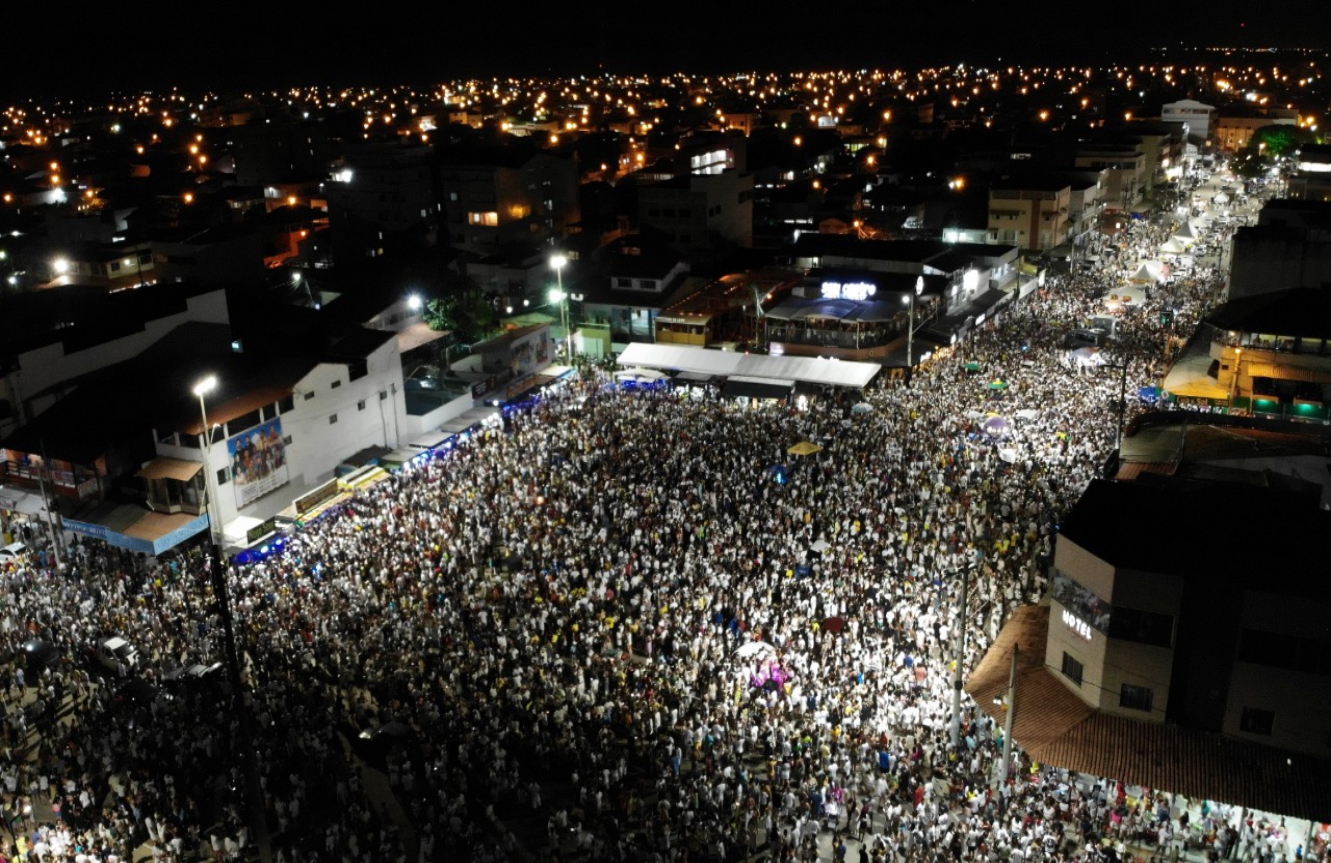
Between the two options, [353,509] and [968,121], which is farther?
[968,121]

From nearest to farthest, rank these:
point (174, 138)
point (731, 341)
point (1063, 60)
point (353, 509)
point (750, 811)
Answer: point (750, 811) → point (353, 509) → point (731, 341) → point (174, 138) → point (1063, 60)

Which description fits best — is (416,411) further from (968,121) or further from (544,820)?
(968,121)

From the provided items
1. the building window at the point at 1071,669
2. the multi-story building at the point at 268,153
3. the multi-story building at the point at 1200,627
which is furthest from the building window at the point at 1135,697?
the multi-story building at the point at 268,153

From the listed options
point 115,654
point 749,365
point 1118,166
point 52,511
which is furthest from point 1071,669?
point 1118,166

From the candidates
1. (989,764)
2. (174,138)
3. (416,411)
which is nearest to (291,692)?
(989,764)

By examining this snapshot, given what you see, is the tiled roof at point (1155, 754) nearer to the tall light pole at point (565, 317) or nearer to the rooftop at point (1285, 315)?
the rooftop at point (1285, 315)

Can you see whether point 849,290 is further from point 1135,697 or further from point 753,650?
point 1135,697

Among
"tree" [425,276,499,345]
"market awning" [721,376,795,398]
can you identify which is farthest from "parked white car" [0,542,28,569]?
"market awning" [721,376,795,398]
